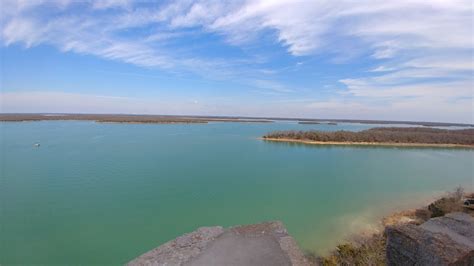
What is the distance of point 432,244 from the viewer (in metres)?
5.61

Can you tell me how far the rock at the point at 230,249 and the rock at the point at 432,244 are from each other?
2.75 metres

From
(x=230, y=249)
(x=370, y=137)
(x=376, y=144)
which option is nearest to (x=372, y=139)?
(x=370, y=137)

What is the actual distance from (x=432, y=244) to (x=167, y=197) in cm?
1155

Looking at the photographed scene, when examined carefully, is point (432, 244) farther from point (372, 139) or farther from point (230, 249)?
point (372, 139)

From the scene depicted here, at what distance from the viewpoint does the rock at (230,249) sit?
16.9 feet

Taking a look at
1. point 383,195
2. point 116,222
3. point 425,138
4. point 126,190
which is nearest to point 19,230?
point 116,222

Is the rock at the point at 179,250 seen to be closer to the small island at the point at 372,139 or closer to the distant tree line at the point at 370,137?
the small island at the point at 372,139

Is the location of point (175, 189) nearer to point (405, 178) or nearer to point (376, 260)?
point (376, 260)

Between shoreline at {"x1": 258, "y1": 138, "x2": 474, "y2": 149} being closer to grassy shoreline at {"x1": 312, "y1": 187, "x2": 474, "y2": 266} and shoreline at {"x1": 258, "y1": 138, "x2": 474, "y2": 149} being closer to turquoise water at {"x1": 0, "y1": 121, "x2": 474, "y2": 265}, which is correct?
turquoise water at {"x1": 0, "y1": 121, "x2": 474, "y2": 265}

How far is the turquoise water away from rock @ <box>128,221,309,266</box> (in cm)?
363

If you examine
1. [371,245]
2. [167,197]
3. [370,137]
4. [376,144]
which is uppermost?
[370,137]

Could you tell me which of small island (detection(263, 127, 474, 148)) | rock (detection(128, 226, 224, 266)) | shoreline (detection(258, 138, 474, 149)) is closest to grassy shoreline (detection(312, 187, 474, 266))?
rock (detection(128, 226, 224, 266))

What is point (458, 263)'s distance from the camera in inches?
210

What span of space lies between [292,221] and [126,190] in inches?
378
